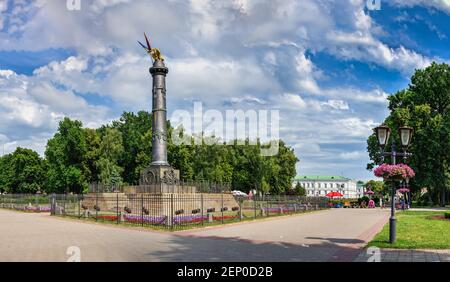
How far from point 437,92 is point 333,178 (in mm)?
134181

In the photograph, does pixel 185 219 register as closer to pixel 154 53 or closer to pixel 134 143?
pixel 154 53

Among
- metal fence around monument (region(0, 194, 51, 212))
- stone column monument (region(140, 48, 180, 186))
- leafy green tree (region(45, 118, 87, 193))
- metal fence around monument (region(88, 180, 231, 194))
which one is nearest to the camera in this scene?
metal fence around monument (region(88, 180, 231, 194))

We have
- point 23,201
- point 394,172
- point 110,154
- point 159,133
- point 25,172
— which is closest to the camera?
point 394,172

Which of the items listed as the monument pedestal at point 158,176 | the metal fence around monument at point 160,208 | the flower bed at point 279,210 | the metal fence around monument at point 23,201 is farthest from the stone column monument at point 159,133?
the metal fence around monument at point 23,201

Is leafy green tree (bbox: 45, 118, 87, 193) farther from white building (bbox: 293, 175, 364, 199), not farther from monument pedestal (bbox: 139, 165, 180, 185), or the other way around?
white building (bbox: 293, 175, 364, 199)

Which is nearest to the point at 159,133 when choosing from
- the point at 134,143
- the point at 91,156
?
the point at 91,156

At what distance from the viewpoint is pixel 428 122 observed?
54281 mm

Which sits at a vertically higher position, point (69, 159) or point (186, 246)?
point (69, 159)

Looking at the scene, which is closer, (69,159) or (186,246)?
(186,246)

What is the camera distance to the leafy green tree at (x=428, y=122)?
5297cm

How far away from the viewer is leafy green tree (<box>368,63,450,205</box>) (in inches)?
2085

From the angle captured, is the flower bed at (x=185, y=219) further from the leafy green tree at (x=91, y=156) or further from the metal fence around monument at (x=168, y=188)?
the leafy green tree at (x=91, y=156)

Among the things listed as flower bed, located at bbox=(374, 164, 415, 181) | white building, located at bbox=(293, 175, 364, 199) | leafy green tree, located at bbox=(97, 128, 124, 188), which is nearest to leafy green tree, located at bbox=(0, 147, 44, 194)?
leafy green tree, located at bbox=(97, 128, 124, 188)
